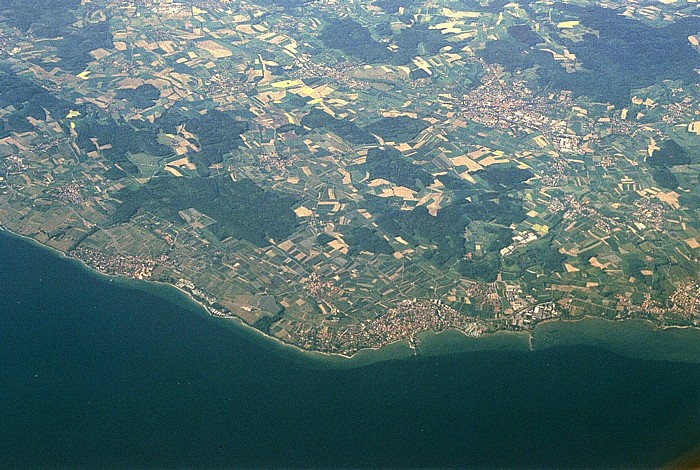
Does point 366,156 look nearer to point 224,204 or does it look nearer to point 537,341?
point 224,204

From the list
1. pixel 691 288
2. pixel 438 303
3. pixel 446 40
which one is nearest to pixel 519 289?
pixel 438 303

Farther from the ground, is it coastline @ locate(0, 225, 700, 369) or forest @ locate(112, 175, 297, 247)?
coastline @ locate(0, 225, 700, 369)

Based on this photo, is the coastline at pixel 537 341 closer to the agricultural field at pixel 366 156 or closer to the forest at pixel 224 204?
the agricultural field at pixel 366 156

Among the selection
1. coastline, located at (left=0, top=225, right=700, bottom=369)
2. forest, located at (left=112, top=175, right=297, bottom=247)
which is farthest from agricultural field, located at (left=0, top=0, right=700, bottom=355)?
coastline, located at (left=0, top=225, right=700, bottom=369)

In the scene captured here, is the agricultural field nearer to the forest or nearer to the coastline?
the forest

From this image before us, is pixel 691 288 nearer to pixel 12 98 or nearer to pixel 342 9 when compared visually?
pixel 342 9

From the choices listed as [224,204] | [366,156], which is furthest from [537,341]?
[224,204]

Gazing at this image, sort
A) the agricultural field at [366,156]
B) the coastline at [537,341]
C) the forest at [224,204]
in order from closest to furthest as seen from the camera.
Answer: the coastline at [537,341] → the agricultural field at [366,156] → the forest at [224,204]

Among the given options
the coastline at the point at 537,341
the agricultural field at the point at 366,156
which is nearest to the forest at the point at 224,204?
the agricultural field at the point at 366,156
